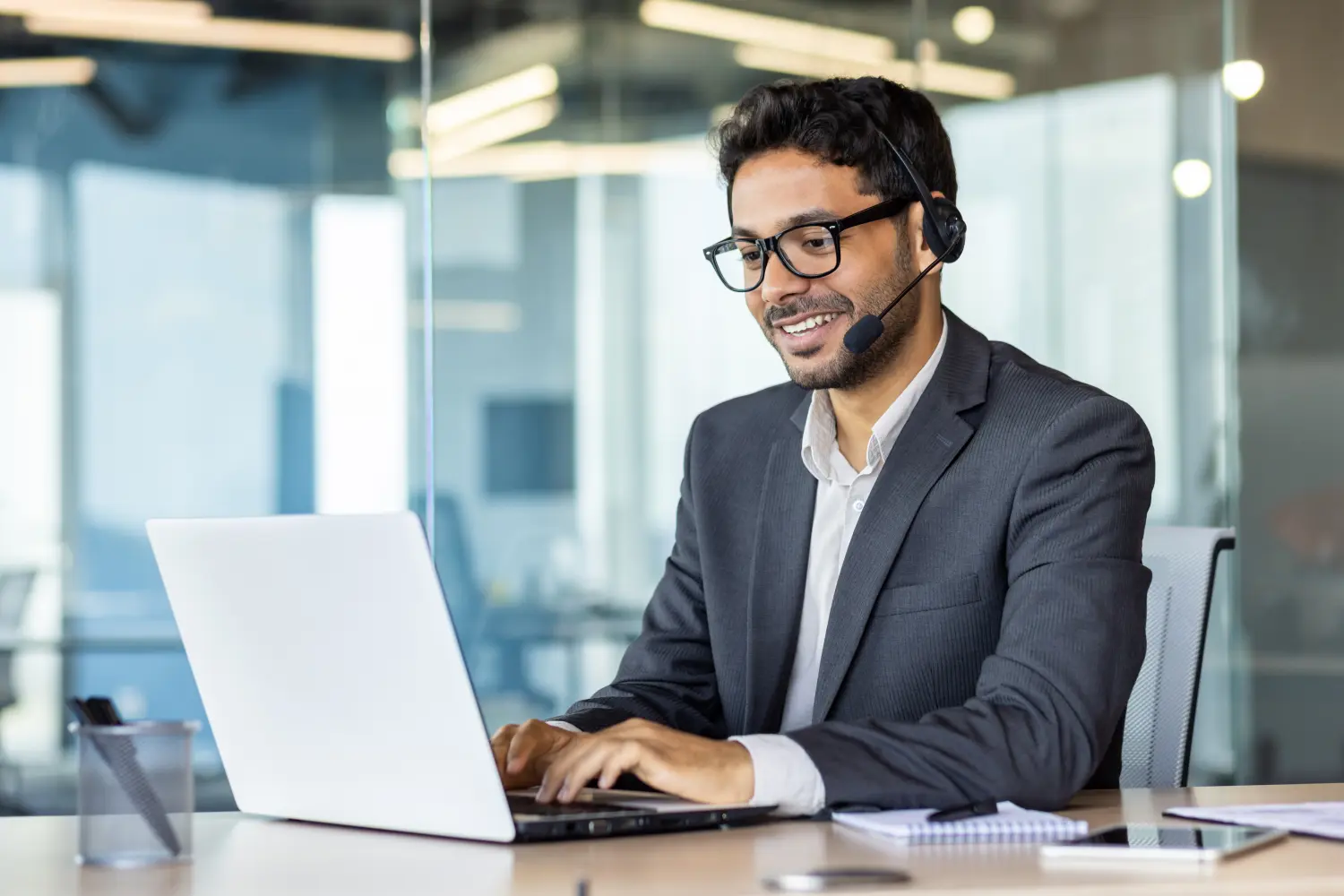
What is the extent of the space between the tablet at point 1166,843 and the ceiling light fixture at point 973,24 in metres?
3.69

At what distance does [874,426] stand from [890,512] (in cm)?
20

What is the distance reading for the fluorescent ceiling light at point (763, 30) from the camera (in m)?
4.55

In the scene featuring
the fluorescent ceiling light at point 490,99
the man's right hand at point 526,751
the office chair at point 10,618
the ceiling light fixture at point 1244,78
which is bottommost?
the office chair at point 10,618

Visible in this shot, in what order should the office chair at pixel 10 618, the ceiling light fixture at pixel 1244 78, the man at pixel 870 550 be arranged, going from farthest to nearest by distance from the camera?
the ceiling light fixture at pixel 1244 78, the office chair at pixel 10 618, the man at pixel 870 550

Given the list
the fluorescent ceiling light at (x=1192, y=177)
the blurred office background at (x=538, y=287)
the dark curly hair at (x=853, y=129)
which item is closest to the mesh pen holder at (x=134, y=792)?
the dark curly hair at (x=853, y=129)

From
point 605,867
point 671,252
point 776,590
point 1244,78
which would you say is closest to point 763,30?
point 671,252

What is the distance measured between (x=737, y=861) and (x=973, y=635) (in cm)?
65

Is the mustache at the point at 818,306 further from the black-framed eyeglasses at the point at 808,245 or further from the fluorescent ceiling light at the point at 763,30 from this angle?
the fluorescent ceiling light at the point at 763,30

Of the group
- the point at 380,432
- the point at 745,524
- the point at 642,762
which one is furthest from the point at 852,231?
the point at 380,432

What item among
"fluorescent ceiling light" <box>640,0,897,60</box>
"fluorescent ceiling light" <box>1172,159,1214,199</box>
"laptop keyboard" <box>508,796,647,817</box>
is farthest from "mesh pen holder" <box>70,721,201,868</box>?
"fluorescent ceiling light" <box>1172,159,1214,199</box>

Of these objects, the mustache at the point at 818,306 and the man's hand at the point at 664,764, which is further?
the mustache at the point at 818,306

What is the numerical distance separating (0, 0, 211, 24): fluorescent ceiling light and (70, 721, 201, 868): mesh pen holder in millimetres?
3412

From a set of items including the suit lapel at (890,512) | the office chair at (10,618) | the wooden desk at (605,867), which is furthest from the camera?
the office chair at (10,618)

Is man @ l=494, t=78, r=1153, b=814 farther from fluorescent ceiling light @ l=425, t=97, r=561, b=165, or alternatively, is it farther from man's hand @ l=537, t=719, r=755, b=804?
fluorescent ceiling light @ l=425, t=97, r=561, b=165
